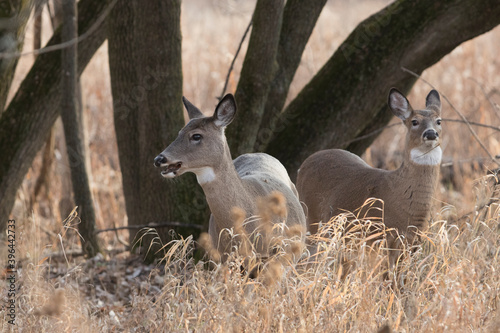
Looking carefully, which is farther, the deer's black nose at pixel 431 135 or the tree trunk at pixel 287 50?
the tree trunk at pixel 287 50

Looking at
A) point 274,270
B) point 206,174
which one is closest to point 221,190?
point 206,174

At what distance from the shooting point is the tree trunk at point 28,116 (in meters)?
6.59

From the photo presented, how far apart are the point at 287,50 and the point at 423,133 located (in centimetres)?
186

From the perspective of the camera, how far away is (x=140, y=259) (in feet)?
21.9

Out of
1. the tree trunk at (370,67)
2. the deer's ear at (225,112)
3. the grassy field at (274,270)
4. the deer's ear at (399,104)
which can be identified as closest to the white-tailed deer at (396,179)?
the deer's ear at (399,104)

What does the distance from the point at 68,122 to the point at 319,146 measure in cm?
210

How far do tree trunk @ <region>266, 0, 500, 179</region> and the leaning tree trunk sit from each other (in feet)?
2.92

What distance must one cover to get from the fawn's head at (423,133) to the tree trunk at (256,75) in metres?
1.05

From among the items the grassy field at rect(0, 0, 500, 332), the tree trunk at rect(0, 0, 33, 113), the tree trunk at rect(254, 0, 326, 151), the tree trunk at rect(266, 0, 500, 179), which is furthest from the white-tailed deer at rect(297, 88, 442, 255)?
the tree trunk at rect(0, 0, 33, 113)

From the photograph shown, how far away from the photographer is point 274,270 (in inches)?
153

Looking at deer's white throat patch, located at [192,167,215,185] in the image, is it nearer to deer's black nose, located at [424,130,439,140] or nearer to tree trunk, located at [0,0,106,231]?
deer's black nose, located at [424,130,439,140]

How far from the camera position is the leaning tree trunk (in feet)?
20.1

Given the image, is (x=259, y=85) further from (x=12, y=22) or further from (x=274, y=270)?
(x=274, y=270)

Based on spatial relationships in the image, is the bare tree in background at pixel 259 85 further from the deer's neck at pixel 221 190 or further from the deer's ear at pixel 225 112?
the deer's neck at pixel 221 190
